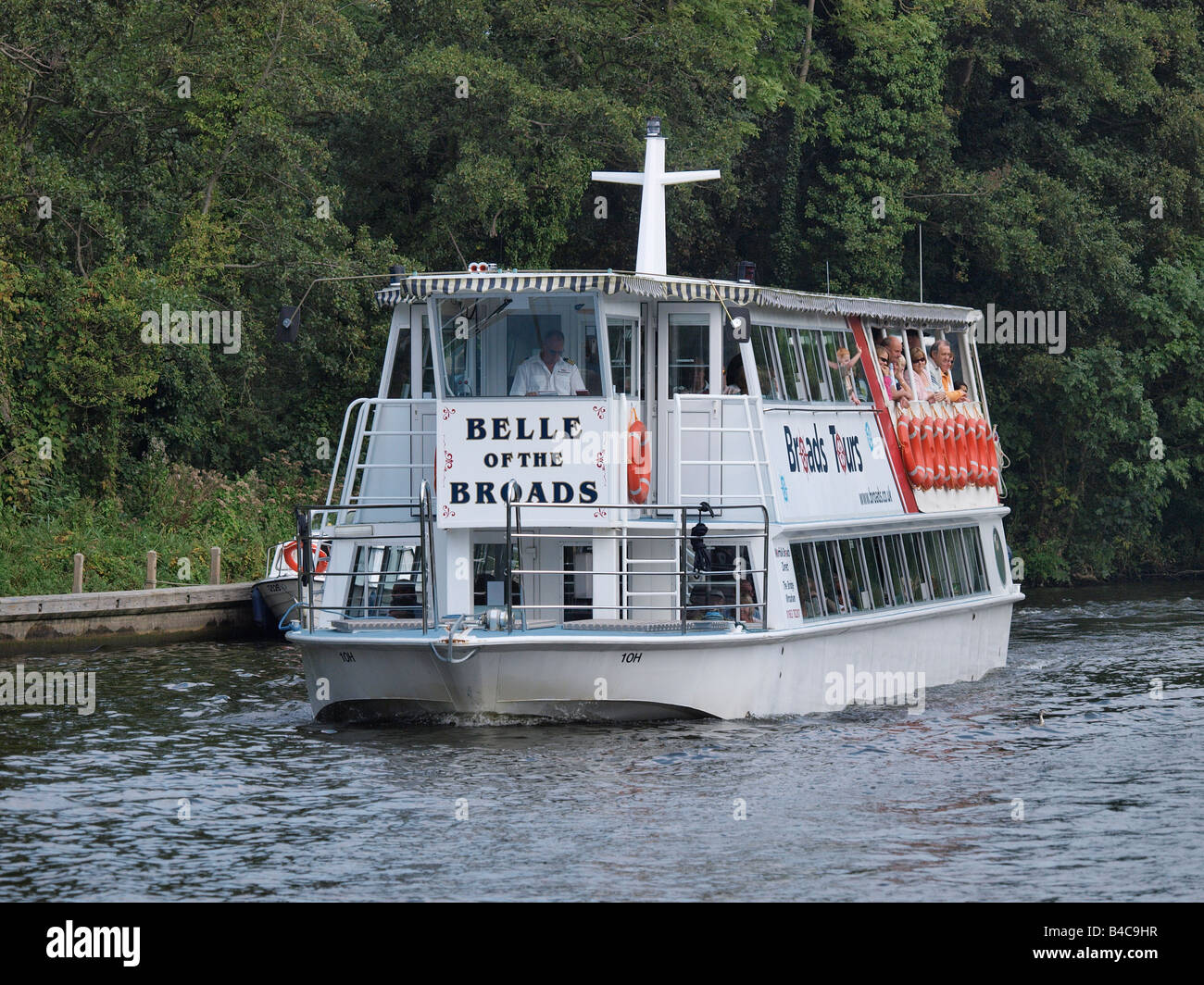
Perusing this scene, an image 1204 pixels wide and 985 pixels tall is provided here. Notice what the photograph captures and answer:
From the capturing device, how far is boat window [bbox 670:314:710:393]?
21.1 meters

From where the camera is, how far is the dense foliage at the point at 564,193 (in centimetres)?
3391

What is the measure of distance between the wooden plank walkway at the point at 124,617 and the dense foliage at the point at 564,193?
1772 mm

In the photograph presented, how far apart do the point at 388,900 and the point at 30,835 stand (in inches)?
149

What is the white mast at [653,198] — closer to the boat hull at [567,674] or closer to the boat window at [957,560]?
the boat hull at [567,674]

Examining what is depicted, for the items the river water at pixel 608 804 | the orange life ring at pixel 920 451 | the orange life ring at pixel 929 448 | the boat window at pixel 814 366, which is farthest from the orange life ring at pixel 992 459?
the boat window at pixel 814 366

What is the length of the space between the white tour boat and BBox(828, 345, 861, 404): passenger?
78 millimetres

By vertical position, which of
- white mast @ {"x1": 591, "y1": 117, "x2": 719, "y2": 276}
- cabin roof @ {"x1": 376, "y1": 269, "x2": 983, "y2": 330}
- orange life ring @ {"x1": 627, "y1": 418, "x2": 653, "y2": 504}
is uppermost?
white mast @ {"x1": 591, "y1": 117, "x2": 719, "y2": 276}

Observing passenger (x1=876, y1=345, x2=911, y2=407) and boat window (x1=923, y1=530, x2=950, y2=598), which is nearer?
passenger (x1=876, y1=345, x2=911, y2=407)

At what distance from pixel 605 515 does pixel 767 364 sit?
312 centimetres

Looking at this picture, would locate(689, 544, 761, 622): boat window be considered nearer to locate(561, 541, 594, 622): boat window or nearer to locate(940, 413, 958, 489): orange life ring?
locate(561, 541, 594, 622): boat window

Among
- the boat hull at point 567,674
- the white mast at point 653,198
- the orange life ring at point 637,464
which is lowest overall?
the boat hull at point 567,674

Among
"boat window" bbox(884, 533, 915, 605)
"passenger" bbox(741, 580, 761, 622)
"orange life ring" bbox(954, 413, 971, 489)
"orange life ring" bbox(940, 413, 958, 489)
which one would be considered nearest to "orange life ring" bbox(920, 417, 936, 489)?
"orange life ring" bbox(940, 413, 958, 489)

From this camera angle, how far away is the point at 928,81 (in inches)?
1777
